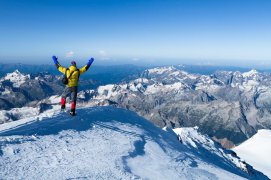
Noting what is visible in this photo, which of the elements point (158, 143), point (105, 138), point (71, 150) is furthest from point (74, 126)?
point (158, 143)

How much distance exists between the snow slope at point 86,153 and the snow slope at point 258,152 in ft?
376

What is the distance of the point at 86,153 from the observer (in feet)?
75.7

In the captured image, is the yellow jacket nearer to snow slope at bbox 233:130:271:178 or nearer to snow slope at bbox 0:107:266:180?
snow slope at bbox 0:107:266:180

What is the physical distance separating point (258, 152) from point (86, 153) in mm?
161474

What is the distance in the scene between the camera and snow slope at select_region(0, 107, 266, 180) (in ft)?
64.5

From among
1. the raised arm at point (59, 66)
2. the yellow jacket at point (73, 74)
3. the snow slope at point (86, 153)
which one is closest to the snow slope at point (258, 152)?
the snow slope at point (86, 153)

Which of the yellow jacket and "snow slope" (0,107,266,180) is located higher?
the yellow jacket

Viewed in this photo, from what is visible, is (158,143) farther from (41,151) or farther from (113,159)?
(41,151)

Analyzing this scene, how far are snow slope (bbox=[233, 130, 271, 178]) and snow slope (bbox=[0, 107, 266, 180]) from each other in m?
114

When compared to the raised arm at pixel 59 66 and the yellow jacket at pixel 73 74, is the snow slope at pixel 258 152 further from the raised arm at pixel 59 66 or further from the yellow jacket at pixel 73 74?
the raised arm at pixel 59 66

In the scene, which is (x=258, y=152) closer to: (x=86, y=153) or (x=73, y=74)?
(x=73, y=74)

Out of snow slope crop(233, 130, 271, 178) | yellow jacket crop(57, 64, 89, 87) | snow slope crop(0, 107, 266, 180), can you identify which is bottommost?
snow slope crop(233, 130, 271, 178)

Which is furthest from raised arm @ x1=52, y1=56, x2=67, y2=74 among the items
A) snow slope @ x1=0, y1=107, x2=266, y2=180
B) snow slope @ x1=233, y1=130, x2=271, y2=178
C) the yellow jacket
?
snow slope @ x1=233, y1=130, x2=271, y2=178

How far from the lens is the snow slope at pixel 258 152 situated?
143 meters
